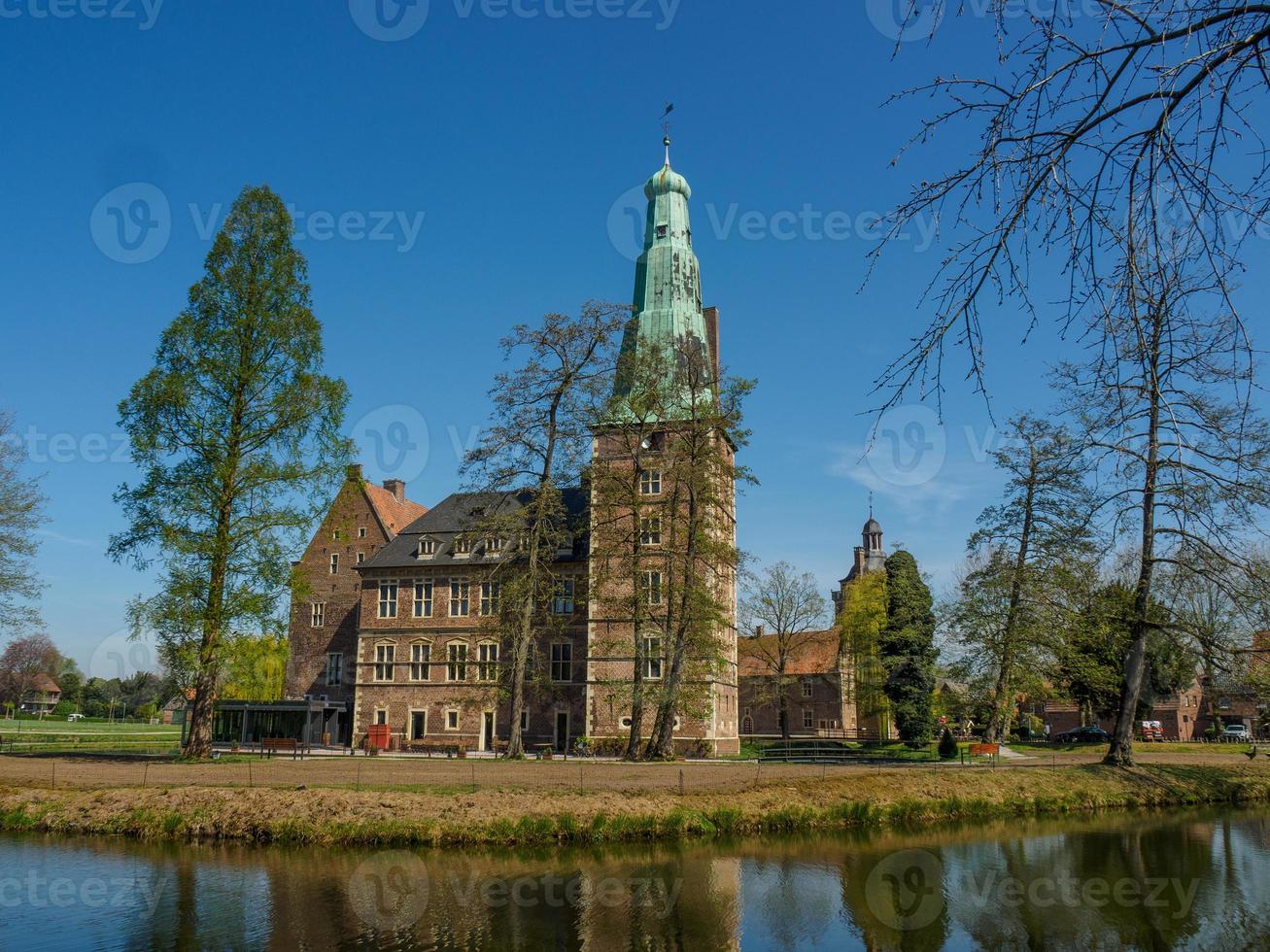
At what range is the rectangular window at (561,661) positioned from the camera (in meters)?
46.3

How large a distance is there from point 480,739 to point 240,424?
21.7 metres

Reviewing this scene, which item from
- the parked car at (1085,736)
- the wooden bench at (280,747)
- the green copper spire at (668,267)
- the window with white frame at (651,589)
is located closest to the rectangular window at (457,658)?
the wooden bench at (280,747)

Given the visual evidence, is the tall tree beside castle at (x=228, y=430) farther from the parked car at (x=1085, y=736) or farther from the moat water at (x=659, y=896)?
the parked car at (x=1085, y=736)

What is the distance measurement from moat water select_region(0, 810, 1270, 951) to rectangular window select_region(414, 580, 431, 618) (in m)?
28.1

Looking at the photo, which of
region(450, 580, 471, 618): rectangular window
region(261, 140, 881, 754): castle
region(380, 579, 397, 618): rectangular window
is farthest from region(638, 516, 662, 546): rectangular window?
region(380, 579, 397, 618): rectangular window

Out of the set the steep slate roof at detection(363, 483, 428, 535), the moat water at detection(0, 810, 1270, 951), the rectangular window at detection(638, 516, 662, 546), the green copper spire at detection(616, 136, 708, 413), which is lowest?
the moat water at detection(0, 810, 1270, 951)

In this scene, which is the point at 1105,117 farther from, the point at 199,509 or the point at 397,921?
the point at 199,509

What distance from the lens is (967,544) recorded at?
125ft

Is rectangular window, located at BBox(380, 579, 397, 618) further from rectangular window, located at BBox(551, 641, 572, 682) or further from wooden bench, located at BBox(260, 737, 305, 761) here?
wooden bench, located at BBox(260, 737, 305, 761)

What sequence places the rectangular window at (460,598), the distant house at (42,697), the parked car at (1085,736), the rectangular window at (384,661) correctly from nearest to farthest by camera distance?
the rectangular window at (460,598), the rectangular window at (384,661), the parked car at (1085,736), the distant house at (42,697)

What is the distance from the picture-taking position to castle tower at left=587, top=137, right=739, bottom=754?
34625mm

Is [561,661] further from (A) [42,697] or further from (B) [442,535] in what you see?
(A) [42,697]

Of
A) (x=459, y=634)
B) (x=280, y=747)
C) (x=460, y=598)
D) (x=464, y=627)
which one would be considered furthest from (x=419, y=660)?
(x=280, y=747)

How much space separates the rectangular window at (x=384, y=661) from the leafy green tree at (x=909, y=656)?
2540cm
